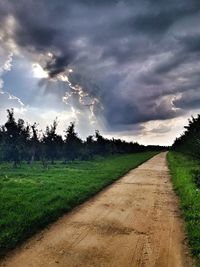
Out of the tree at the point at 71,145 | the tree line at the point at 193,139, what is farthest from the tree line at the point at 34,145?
the tree line at the point at 193,139

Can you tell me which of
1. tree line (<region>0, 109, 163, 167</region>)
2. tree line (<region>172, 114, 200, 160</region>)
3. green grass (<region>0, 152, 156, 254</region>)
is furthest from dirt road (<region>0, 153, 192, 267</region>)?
tree line (<region>0, 109, 163, 167</region>)

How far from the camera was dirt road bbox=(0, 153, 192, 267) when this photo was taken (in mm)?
7512

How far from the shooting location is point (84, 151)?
2290 inches

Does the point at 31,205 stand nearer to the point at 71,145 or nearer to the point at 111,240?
the point at 111,240

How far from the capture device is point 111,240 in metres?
8.95

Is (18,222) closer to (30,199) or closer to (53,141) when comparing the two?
(30,199)

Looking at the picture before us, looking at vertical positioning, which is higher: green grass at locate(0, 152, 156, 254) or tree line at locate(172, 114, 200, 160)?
tree line at locate(172, 114, 200, 160)

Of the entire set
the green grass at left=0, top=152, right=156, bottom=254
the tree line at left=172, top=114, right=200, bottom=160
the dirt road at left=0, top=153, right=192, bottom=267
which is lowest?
the dirt road at left=0, top=153, right=192, bottom=267

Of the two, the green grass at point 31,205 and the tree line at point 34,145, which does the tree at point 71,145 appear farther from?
the green grass at point 31,205

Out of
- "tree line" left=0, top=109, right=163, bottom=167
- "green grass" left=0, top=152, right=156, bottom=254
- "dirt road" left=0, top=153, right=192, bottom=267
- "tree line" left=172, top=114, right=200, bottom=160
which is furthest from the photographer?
"tree line" left=0, top=109, right=163, bottom=167

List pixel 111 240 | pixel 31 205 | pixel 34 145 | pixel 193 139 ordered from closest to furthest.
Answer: pixel 111 240, pixel 31 205, pixel 193 139, pixel 34 145

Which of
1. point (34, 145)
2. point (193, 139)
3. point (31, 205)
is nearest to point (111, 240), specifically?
point (31, 205)

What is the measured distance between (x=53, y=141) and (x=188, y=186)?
124 ft

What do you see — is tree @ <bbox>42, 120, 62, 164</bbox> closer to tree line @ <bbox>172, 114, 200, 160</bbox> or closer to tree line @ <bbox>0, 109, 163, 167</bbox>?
tree line @ <bbox>0, 109, 163, 167</bbox>
